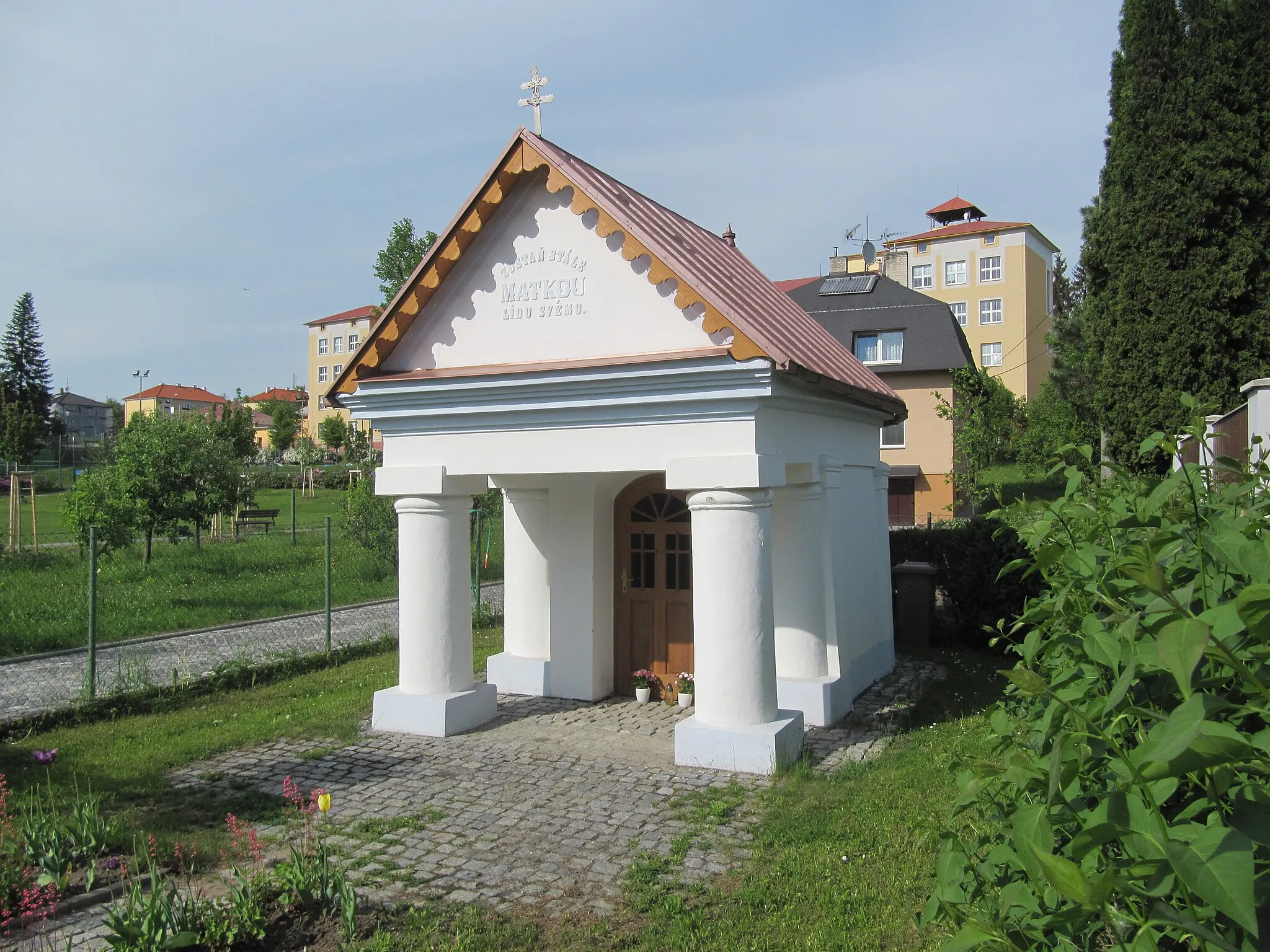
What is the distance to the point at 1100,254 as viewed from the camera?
14.9m

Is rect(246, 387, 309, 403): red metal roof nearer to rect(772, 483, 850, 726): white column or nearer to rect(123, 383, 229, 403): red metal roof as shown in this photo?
rect(123, 383, 229, 403): red metal roof

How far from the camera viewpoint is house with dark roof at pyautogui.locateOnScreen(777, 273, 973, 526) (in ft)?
107

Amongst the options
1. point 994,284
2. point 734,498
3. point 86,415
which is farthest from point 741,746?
point 86,415

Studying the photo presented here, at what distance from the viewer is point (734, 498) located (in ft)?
24.4

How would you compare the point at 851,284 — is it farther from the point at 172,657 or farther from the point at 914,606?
the point at 172,657

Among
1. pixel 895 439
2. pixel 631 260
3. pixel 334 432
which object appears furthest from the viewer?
pixel 334 432

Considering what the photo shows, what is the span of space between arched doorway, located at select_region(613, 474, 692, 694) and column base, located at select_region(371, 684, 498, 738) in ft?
6.00

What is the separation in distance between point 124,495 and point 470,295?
1306 cm

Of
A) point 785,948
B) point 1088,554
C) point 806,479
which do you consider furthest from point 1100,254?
point 1088,554

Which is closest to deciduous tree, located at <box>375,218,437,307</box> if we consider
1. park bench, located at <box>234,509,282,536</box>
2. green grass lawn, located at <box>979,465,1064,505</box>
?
park bench, located at <box>234,509,282,536</box>

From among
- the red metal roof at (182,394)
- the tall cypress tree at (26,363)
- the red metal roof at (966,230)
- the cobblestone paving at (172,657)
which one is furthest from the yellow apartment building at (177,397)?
the cobblestone paving at (172,657)

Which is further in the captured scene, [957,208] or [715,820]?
[957,208]

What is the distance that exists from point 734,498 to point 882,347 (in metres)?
27.9

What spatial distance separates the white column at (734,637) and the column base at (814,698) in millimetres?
1249
